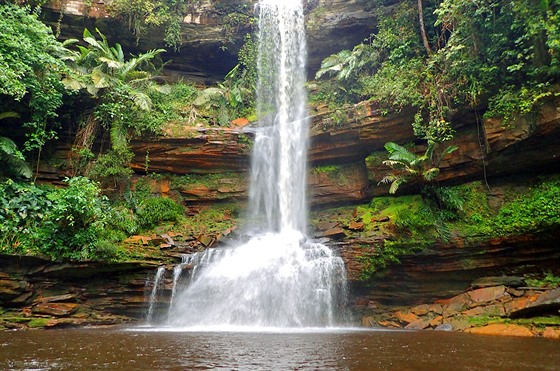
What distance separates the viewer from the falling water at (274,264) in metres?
10.0

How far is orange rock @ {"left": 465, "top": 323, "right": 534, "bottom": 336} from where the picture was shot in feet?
25.7

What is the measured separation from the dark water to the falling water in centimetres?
410

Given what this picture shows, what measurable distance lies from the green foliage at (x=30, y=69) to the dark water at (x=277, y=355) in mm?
8858

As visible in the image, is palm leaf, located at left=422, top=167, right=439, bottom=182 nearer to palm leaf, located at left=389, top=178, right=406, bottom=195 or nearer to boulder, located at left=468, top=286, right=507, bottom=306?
palm leaf, located at left=389, top=178, right=406, bottom=195

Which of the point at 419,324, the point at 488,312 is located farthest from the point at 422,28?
the point at 419,324

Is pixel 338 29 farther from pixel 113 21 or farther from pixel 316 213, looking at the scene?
pixel 113 21

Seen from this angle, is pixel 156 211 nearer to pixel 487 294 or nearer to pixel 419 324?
pixel 419 324

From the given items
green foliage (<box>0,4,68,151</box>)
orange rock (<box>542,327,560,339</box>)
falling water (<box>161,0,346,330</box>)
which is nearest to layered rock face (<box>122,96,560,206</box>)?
falling water (<box>161,0,346,330</box>)

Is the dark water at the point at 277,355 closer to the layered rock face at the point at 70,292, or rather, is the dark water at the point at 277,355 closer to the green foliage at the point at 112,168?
the layered rock face at the point at 70,292

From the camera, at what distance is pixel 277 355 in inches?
178

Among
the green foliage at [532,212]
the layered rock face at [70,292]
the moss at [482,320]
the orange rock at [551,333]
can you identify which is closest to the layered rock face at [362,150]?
the green foliage at [532,212]

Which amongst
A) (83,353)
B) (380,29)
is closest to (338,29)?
(380,29)

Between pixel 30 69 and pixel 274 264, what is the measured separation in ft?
31.5

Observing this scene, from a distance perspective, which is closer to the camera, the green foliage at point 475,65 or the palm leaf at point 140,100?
the green foliage at point 475,65
